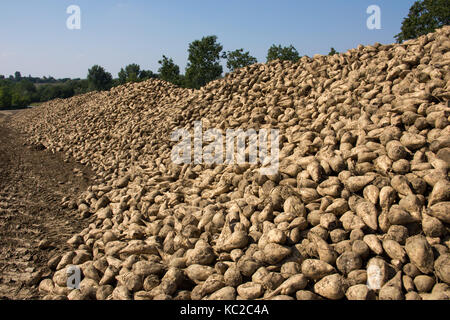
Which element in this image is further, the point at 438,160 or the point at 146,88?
the point at 146,88

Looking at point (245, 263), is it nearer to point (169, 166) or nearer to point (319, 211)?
point (319, 211)

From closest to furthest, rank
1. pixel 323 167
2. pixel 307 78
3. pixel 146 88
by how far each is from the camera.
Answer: pixel 323 167, pixel 307 78, pixel 146 88

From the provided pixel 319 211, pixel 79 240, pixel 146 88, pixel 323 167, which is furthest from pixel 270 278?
pixel 146 88

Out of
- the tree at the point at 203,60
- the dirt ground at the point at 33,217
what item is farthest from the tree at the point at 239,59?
the dirt ground at the point at 33,217

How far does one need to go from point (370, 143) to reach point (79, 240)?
139 inches

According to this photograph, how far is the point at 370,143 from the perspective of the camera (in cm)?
313

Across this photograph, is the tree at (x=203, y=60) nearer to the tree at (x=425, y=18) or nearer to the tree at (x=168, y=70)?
the tree at (x=168, y=70)

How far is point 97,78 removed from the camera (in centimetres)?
4169

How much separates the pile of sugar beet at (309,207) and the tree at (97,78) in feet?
134

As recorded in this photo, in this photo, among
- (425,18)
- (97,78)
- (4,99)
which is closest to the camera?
(425,18)

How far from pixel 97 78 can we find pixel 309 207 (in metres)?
44.7

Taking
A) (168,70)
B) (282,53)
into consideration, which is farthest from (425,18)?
(168,70)

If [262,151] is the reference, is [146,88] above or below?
above

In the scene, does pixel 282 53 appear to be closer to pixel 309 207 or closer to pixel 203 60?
pixel 203 60
